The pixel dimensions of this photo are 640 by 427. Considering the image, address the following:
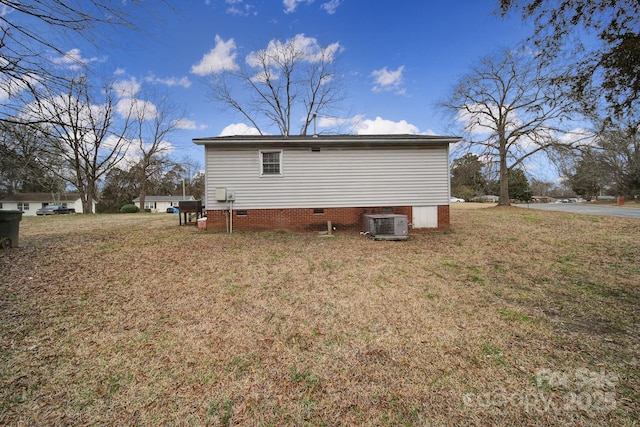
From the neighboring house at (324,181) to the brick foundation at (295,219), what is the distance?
3cm

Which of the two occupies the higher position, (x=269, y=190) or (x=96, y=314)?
(x=269, y=190)

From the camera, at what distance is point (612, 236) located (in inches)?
341

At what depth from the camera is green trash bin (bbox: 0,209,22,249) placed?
6.14 metres

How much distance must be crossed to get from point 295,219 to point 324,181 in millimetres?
1750

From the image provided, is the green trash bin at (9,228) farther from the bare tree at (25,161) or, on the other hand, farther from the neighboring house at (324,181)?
the neighboring house at (324,181)

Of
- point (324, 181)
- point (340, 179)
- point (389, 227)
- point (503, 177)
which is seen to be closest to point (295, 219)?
point (324, 181)

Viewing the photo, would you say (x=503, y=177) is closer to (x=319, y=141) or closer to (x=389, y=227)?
(x=389, y=227)

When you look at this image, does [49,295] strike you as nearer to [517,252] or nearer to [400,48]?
[517,252]

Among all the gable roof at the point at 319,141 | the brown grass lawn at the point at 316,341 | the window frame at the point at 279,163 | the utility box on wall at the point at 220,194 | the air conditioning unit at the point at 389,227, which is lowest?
the brown grass lawn at the point at 316,341

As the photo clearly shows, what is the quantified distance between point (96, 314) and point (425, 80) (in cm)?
1394

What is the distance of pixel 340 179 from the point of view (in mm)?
9688

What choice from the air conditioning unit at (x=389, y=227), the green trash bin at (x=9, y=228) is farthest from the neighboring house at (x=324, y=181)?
the green trash bin at (x=9, y=228)

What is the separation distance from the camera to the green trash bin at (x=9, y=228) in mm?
6141

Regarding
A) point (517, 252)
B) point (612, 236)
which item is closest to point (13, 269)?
point (517, 252)
